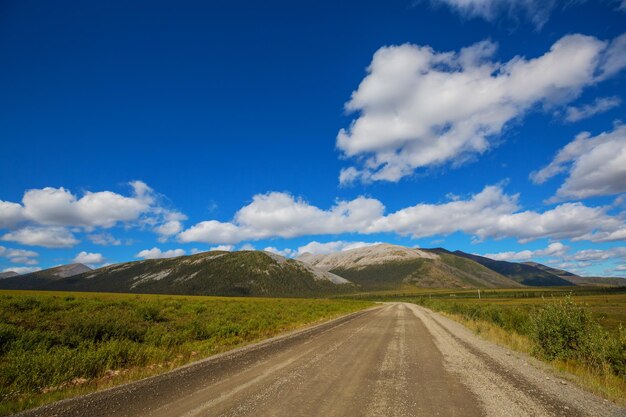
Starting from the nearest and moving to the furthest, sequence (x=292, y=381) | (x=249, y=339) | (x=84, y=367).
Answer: (x=292, y=381) → (x=84, y=367) → (x=249, y=339)

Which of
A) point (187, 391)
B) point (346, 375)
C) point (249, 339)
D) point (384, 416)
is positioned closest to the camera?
point (384, 416)

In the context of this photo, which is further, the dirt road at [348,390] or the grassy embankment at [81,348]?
the grassy embankment at [81,348]

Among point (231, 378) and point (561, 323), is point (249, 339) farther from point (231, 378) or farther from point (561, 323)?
point (561, 323)

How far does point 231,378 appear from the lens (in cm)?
1046

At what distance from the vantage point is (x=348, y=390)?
29.6 feet

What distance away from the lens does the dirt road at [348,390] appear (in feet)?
24.6

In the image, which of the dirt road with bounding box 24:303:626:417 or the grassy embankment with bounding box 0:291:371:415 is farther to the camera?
the grassy embankment with bounding box 0:291:371:415

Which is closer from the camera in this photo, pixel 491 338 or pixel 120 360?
pixel 120 360

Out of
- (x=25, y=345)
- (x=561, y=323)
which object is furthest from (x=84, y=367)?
(x=561, y=323)

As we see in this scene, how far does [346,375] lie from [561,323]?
459 inches

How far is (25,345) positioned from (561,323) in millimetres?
23759

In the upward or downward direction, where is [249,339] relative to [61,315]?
downward

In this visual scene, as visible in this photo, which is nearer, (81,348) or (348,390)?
(348,390)

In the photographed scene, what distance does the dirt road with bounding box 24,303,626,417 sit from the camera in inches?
295
